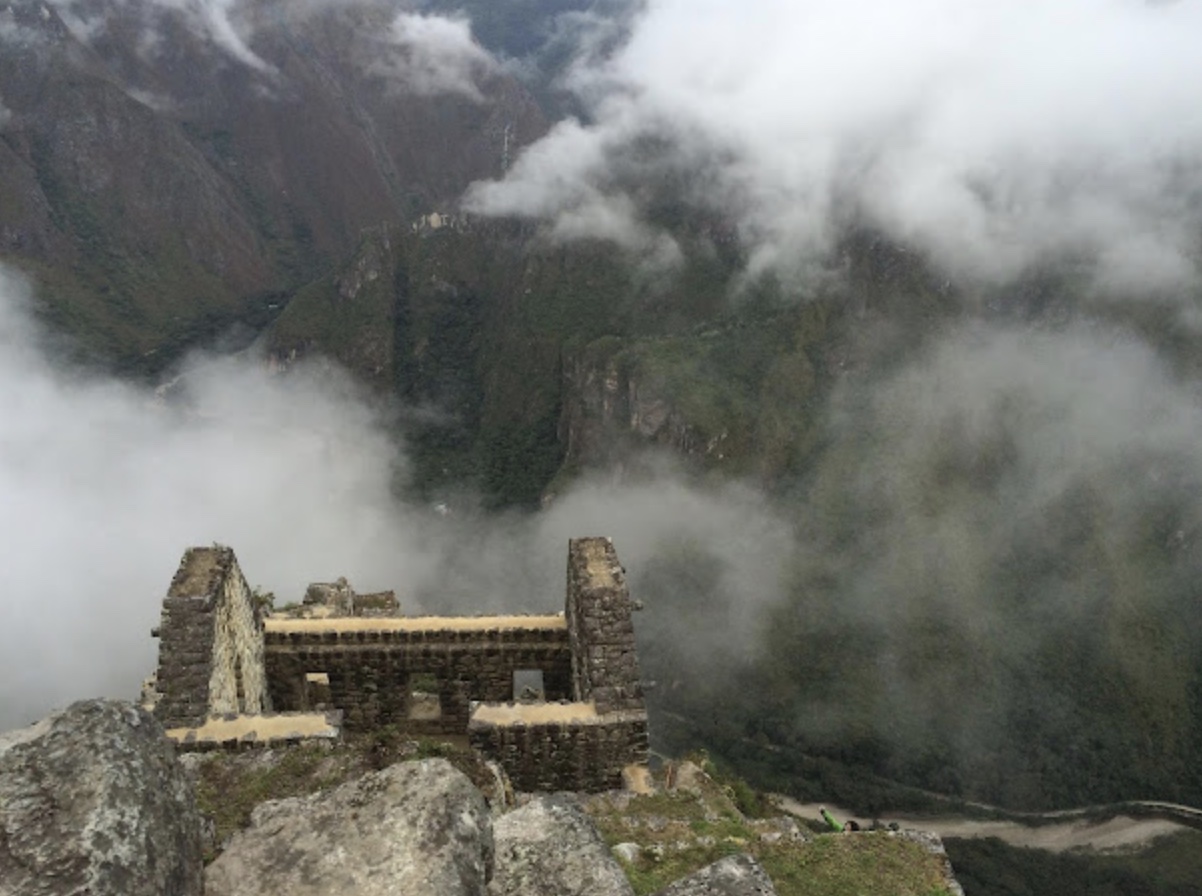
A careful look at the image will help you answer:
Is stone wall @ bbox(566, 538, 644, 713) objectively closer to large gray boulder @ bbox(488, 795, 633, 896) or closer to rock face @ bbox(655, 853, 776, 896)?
large gray boulder @ bbox(488, 795, 633, 896)

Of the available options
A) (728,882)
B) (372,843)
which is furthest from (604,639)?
(372,843)

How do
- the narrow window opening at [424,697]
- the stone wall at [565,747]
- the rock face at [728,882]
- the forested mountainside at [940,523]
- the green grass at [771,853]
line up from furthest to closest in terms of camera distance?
the forested mountainside at [940,523]
the narrow window opening at [424,697]
the stone wall at [565,747]
the green grass at [771,853]
the rock face at [728,882]

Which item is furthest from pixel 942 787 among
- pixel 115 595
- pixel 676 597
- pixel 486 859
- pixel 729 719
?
pixel 115 595

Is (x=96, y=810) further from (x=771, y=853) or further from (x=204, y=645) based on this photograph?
(x=204, y=645)

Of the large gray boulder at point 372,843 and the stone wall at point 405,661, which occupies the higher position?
the stone wall at point 405,661

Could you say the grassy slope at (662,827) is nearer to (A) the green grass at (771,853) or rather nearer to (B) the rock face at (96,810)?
(A) the green grass at (771,853)

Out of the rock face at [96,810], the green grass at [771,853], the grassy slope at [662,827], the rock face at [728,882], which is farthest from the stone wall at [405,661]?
the rock face at [96,810]
